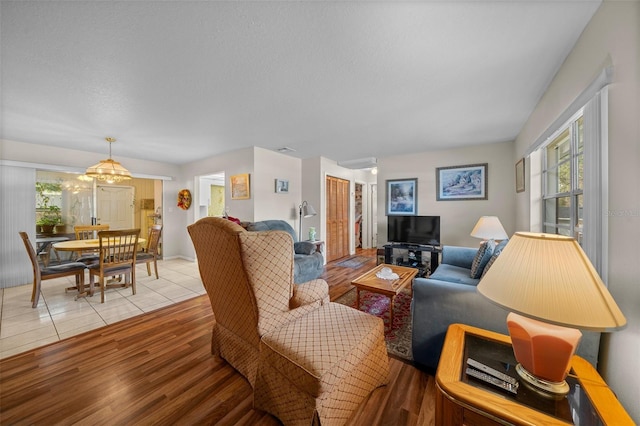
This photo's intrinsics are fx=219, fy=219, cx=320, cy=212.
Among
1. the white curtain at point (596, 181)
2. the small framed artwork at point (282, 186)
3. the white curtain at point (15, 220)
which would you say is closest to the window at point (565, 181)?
the white curtain at point (596, 181)

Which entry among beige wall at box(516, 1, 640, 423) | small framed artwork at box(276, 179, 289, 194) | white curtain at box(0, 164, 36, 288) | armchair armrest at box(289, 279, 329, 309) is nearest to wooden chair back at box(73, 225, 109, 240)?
white curtain at box(0, 164, 36, 288)

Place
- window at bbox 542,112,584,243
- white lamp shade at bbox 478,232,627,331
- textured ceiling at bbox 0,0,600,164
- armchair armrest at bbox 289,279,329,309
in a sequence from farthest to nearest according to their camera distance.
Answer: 1. window at bbox 542,112,584,243
2. armchair armrest at bbox 289,279,329,309
3. textured ceiling at bbox 0,0,600,164
4. white lamp shade at bbox 478,232,627,331

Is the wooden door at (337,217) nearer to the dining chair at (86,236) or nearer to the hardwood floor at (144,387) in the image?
the hardwood floor at (144,387)

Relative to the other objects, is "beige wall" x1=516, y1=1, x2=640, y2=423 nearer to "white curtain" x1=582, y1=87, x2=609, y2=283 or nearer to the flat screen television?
"white curtain" x1=582, y1=87, x2=609, y2=283

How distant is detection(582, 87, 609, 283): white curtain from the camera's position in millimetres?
1086

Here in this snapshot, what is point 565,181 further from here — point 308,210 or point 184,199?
point 184,199

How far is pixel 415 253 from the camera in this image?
12.5 feet

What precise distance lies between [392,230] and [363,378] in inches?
125

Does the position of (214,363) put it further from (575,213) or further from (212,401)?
(575,213)

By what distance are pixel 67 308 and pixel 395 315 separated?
387 centimetres

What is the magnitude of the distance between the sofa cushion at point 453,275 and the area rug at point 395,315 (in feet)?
1.75

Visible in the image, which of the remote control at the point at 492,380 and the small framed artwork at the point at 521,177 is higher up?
the small framed artwork at the point at 521,177

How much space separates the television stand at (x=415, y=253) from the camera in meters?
3.67

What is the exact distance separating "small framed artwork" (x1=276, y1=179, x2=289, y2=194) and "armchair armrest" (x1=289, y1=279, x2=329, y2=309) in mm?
2934
